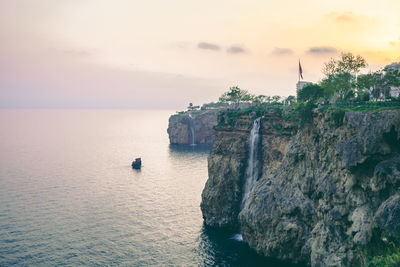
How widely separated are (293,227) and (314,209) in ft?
13.9

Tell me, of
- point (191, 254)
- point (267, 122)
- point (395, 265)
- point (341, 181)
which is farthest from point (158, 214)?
point (395, 265)

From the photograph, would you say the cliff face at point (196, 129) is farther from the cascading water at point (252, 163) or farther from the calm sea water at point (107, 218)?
the cascading water at point (252, 163)

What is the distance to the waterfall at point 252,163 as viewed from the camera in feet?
→ 191

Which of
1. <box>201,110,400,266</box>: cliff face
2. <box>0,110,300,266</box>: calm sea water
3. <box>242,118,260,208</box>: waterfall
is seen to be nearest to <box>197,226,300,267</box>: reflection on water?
<box>0,110,300,266</box>: calm sea water

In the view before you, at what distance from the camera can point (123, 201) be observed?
248ft

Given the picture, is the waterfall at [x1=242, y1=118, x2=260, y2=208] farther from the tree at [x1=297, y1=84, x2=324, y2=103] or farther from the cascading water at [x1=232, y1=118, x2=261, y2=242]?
the tree at [x1=297, y1=84, x2=324, y2=103]

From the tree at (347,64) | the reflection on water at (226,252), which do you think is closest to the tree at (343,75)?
the tree at (347,64)

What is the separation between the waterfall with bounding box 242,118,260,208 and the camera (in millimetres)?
58312

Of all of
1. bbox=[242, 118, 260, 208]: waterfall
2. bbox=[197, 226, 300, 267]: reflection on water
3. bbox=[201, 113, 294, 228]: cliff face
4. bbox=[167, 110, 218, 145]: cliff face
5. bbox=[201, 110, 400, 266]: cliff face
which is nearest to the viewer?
bbox=[201, 110, 400, 266]: cliff face

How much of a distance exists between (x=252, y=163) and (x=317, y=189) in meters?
18.1

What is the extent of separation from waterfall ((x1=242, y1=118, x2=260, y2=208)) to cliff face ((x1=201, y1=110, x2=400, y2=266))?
129 cm

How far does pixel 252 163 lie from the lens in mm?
59156

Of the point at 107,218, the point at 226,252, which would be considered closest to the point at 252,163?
the point at 226,252

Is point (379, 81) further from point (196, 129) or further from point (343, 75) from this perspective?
point (196, 129)
